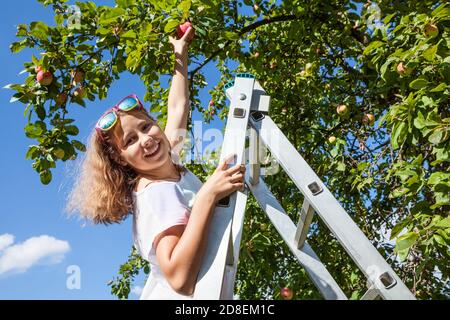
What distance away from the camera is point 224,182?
1.47 metres

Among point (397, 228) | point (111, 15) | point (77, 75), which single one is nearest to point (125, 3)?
point (111, 15)

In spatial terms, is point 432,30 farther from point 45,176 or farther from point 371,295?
point 45,176

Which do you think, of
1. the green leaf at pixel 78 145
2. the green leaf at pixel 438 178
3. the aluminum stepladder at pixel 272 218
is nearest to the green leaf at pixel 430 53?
the green leaf at pixel 438 178

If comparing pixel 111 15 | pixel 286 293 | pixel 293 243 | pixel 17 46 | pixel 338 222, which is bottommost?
pixel 286 293

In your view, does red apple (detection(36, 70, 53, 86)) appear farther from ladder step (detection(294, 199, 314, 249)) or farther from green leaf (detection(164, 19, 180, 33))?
ladder step (detection(294, 199, 314, 249))

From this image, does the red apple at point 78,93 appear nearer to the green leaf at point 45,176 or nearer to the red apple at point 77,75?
the red apple at point 77,75

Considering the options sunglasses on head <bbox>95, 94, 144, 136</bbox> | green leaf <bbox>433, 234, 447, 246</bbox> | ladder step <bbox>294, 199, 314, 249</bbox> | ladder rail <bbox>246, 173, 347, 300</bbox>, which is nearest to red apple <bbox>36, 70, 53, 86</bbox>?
sunglasses on head <bbox>95, 94, 144, 136</bbox>

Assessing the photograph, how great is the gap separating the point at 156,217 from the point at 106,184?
385 millimetres

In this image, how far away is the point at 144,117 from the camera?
1.85m

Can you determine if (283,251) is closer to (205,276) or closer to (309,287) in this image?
(309,287)

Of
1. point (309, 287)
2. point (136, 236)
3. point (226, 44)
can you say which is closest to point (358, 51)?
point (226, 44)

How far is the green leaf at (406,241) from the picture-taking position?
6.56ft

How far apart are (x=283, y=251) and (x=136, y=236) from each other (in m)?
2.41

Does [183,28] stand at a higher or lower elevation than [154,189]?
higher
